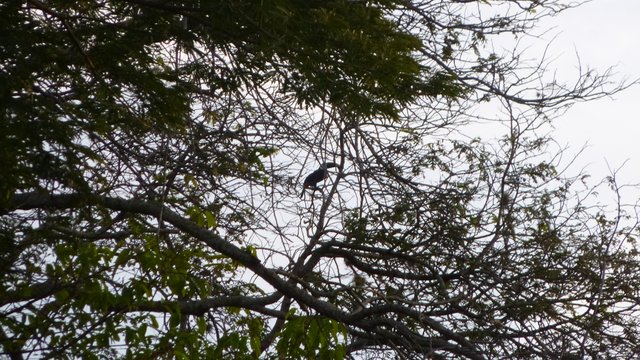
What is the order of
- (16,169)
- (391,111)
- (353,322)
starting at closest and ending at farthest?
(16,169)
(391,111)
(353,322)

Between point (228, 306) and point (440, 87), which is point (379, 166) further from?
point (440, 87)

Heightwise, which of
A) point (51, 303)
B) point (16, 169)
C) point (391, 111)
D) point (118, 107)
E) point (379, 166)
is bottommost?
point (51, 303)

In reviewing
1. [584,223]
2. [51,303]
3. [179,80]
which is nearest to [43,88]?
[179,80]

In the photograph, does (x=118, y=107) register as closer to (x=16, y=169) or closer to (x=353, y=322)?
(x=16, y=169)

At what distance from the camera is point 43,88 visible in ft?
18.2

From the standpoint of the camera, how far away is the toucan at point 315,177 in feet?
23.8

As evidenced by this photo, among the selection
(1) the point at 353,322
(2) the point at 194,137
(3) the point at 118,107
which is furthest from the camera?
(2) the point at 194,137

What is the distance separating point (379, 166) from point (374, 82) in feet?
8.82

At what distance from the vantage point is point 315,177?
753 cm

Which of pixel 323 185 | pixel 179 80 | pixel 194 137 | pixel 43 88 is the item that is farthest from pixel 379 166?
pixel 43 88

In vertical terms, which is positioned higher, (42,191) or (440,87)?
(440,87)

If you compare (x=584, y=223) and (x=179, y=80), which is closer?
(x=179, y=80)

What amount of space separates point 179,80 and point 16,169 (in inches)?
57.2

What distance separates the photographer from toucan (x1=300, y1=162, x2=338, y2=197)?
725 centimetres
